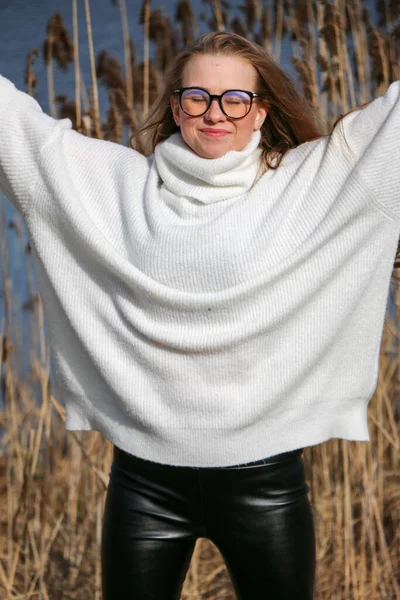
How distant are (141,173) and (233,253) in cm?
22

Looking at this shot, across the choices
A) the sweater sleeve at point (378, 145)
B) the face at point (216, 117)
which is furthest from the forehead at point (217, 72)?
the sweater sleeve at point (378, 145)

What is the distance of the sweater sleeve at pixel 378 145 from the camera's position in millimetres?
1099

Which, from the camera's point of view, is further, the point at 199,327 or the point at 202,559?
the point at 202,559

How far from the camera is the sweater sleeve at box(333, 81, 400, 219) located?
3.60 ft

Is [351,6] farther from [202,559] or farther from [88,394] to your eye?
[202,559]

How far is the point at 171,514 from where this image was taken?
1.22 m

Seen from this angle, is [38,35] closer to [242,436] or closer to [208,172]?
[208,172]

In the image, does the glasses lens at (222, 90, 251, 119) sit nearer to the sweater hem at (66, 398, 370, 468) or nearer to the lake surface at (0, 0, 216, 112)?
the sweater hem at (66, 398, 370, 468)

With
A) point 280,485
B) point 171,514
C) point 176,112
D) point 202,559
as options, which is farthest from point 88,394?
point 202,559

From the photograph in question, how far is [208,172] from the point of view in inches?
46.2

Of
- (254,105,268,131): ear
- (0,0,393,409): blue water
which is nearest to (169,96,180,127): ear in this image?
(254,105,268,131): ear

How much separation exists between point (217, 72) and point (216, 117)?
72 millimetres

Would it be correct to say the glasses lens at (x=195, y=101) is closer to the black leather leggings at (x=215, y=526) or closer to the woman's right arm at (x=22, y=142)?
the woman's right arm at (x=22, y=142)

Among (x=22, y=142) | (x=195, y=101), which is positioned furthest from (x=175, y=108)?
(x=22, y=142)
